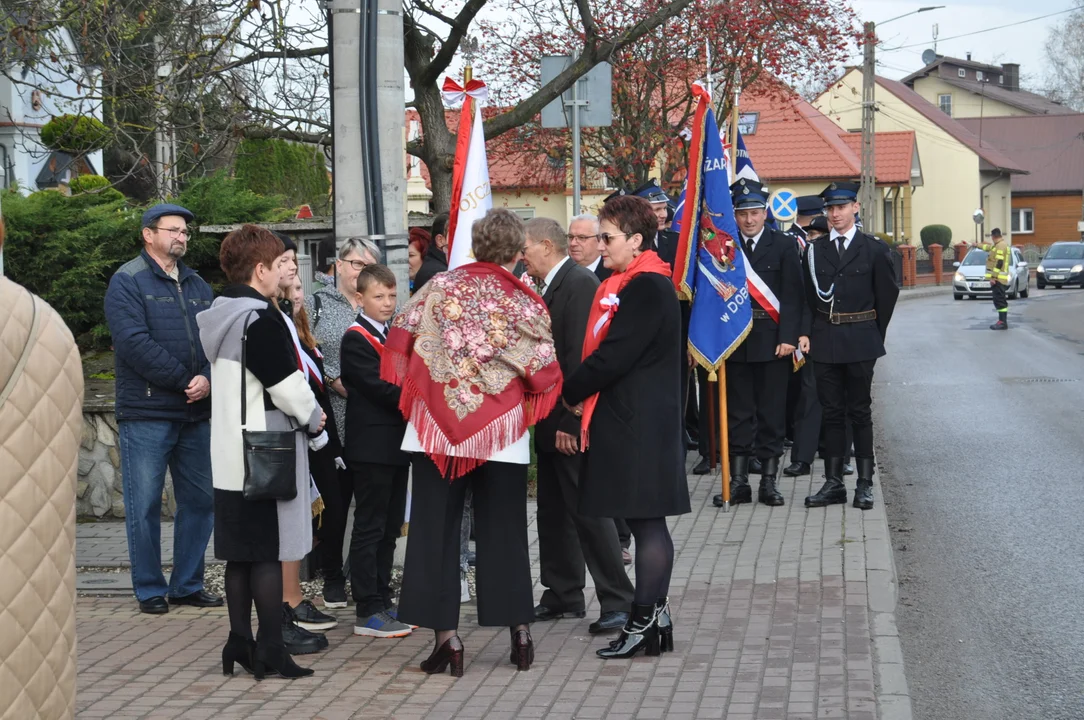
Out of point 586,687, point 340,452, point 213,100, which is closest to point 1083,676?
point 586,687

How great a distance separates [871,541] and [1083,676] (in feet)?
8.17

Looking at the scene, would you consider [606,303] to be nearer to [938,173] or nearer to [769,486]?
[769,486]

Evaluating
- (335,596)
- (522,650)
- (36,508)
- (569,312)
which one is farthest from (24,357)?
(335,596)

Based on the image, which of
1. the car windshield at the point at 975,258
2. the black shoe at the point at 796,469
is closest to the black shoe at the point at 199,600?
the black shoe at the point at 796,469

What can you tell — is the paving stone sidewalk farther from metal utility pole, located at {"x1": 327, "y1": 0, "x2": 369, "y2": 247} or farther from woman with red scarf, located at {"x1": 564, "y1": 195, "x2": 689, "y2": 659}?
metal utility pole, located at {"x1": 327, "y1": 0, "x2": 369, "y2": 247}

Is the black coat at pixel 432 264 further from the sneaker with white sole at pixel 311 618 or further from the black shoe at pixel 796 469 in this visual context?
the black shoe at pixel 796 469

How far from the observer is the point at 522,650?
19.9 ft

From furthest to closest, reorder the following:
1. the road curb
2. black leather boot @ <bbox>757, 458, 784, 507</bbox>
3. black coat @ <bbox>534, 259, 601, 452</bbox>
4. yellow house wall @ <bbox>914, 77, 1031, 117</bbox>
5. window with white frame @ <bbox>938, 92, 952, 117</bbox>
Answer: window with white frame @ <bbox>938, 92, 952, 117</bbox> < yellow house wall @ <bbox>914, 77, 1031, 117</bbox> < black leather boot @ <bbox>757, 458, 784, 507</bbox> < black coat @ <bbox>534, 259, 601, 452</bbox> < the road curb

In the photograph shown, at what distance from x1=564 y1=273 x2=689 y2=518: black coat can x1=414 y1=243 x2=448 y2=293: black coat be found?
3.05 metres

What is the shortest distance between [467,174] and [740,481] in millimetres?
3480

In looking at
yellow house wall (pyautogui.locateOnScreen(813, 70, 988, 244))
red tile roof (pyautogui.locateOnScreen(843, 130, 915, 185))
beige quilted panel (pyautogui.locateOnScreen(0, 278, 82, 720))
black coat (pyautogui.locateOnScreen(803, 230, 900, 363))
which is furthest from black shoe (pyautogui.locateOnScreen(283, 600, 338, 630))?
yellow house wall (pyautogui.locateOnScreen(813, 70, 988, 244))

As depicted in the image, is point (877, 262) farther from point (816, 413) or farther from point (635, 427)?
point (635, 427)

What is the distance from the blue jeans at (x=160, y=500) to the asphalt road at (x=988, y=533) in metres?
3.70

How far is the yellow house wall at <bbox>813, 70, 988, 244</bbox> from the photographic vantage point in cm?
7262
